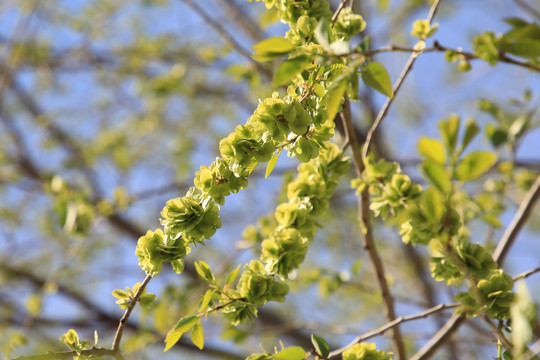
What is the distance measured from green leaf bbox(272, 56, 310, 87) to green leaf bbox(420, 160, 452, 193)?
0.25 metres

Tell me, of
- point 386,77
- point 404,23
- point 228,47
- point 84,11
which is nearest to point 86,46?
point 84,11

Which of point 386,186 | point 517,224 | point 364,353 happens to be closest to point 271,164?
point 386,186

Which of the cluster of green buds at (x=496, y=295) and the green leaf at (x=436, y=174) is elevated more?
the green leaf at (x=436, y=174)

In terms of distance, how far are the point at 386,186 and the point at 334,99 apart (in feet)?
1.41

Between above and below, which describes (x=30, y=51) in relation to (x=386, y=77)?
above

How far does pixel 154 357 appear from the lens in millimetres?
4309

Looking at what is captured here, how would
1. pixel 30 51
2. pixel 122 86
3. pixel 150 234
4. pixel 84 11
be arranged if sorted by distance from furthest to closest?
pixel 122 86 → pixel 84 11 → pixel 30 51 → pixel 150 234

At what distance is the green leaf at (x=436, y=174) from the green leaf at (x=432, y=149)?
0.01 meters

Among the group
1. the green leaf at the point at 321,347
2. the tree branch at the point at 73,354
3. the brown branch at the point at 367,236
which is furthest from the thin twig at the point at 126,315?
the brown branch at the point at 367,236

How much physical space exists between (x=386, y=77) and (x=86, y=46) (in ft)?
13.2

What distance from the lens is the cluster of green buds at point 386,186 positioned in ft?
3.23

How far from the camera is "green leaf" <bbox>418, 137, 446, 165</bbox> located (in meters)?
0.57

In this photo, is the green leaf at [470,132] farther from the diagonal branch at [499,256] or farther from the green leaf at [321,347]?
the diagonal branch at [499,256]

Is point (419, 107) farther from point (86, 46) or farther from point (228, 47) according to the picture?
point (86, 46)
